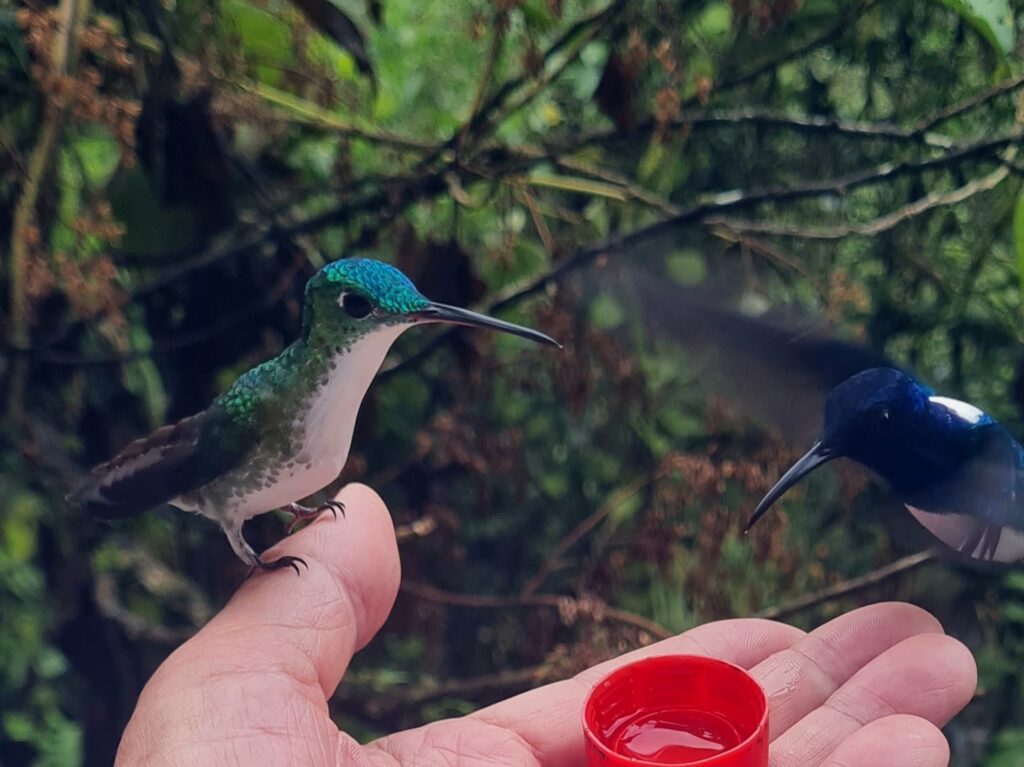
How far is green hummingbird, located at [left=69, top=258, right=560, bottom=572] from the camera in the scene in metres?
0.62

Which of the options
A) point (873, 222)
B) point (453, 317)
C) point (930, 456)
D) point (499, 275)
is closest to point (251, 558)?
point (453, 317)

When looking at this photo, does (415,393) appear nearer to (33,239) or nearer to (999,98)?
(33,239)

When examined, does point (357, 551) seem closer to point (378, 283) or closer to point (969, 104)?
point (378, 283)

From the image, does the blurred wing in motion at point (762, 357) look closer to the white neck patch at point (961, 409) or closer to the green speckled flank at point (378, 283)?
the white neck patch at point (961, 409)

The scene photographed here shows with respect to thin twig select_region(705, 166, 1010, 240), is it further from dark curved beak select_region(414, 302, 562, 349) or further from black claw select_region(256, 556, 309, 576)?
black claw select_region(256, 556, 309, 576)

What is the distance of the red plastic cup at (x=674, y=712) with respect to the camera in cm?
66

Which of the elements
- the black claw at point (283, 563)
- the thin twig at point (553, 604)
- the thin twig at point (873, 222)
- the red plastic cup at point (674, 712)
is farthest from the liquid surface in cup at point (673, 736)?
the thin twig at point (873, 222)

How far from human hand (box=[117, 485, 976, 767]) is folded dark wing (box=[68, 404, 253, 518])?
0.11 m

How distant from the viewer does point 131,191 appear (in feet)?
2.88

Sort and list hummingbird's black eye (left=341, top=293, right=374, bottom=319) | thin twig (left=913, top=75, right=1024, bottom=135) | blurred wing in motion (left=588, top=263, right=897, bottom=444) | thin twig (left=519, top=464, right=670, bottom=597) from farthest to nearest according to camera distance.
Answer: thin twig (left=519, top=464, right=670, bottom=597), thin twig (left=913, top=75, right=1024, bottom=135), blurred wing in motion (left=588, top=263, right=897, bottom=444), hummingbird's black eye (left=341, top=293, right=374, bottom=319)

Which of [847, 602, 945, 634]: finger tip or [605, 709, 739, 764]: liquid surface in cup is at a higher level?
[847, 602, 945, 634]: finger tip

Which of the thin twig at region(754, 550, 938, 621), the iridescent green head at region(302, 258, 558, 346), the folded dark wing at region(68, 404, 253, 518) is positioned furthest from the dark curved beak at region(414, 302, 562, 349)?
the thin twig at region(754, 550, 938, 621)

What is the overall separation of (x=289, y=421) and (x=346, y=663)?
0.26m

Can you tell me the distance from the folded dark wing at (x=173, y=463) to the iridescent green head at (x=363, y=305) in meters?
0.09
